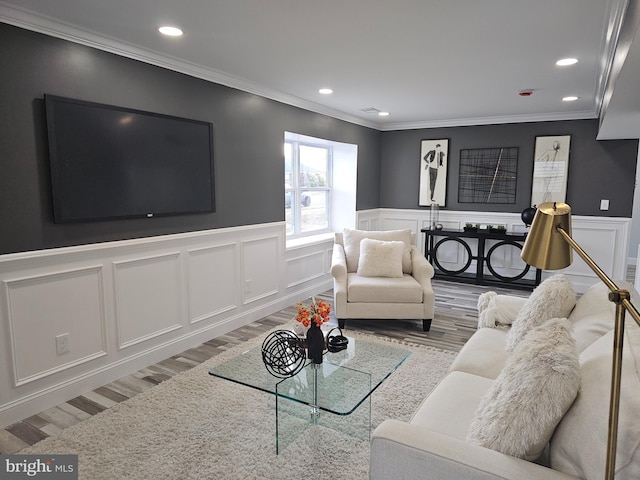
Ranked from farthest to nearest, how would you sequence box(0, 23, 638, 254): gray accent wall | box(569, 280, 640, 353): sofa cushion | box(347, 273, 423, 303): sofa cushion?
box(347, 273, 423, 303): sofa cushion, box(0, 23, 638, 254): gray accent wall, box(569, 280, 640, 353): sofa cushion

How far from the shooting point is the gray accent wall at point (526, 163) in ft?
17.3

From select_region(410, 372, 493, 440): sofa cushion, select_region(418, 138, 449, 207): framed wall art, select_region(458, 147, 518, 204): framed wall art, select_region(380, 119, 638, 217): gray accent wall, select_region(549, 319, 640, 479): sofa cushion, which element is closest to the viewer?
select_region(549, 319, 640, 479): sofa cushion

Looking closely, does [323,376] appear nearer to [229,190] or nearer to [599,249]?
[229,190]

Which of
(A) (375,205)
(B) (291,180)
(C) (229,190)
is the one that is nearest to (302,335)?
(C) (229,190)

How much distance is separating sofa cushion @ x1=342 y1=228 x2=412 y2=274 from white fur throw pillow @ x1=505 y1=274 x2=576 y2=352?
2128 mm

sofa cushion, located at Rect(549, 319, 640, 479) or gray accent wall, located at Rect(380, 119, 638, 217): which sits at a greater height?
gray accent wall, located at Rect(380, 119, 638, 217)

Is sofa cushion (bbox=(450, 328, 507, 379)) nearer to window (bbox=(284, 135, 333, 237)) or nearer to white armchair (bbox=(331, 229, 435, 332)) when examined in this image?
white armchair (bbox=(331, 229, 435, 332))

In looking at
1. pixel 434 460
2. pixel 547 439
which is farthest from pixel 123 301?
pixel 547 439

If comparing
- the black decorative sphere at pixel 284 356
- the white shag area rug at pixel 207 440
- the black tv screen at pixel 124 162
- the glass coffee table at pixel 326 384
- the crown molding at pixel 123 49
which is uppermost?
the crown molding at pixel 123 49

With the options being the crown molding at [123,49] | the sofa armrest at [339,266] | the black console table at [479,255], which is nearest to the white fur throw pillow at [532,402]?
the sofa armrest at [339,266]

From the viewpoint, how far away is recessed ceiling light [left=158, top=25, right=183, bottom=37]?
2607 millimetres

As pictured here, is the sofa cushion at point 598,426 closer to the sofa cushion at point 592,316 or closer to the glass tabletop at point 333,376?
the sofa cushion at point 592,316

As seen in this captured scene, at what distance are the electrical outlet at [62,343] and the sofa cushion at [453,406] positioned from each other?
87.7 inches

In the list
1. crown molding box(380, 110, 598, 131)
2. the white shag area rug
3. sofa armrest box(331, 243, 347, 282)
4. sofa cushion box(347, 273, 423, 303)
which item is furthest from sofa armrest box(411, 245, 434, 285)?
crown molding box(380, 110, 598, 131)
